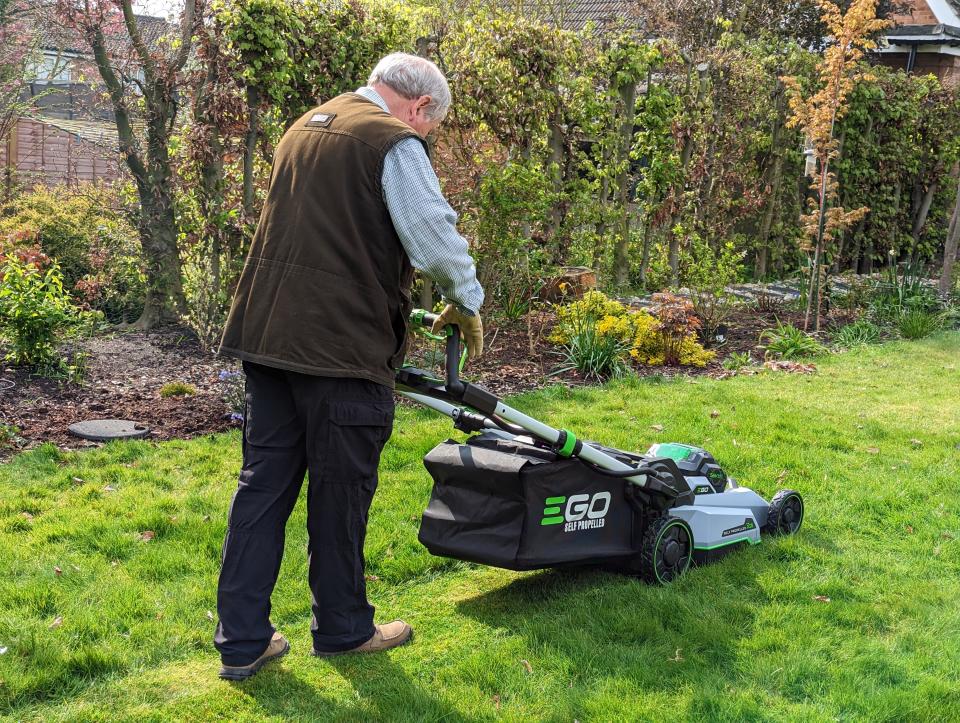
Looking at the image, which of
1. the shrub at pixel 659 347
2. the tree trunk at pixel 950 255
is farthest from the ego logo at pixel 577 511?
the tree trunk at pixel 950 255

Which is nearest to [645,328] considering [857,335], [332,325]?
[857,335]

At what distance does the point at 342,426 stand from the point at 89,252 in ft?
23.2

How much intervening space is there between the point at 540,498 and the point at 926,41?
60.9ft

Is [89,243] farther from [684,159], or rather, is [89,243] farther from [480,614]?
[480,614]

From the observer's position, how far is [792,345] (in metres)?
9.10

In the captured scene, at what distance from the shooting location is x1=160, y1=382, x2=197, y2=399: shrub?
665 centimetres

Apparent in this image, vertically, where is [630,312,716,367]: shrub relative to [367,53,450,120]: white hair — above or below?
below

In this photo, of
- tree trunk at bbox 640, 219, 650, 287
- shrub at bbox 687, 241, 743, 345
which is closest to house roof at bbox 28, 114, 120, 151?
shrub at bbox 687, 241, 743, 345

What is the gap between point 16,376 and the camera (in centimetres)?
666

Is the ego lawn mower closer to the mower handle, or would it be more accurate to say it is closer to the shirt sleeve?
the mower handle

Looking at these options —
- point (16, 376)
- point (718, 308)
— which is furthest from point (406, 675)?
point (718, 308)

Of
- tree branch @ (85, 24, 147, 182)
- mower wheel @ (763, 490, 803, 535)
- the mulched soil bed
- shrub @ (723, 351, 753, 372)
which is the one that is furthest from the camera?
shrub @ (723, 351, 753, 372)

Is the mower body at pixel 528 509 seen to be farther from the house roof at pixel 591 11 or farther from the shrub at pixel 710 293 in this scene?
the house roof at pixel 591 11

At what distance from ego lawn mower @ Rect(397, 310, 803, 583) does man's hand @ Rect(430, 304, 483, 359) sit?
5 centimetres
